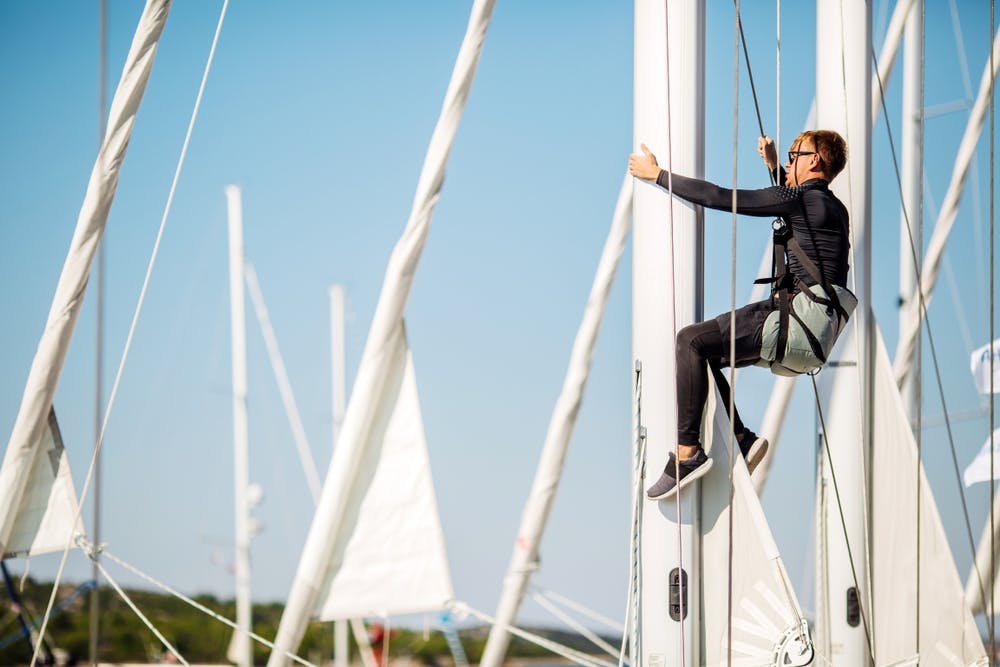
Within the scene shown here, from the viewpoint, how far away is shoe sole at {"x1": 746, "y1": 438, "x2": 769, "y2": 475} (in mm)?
6590

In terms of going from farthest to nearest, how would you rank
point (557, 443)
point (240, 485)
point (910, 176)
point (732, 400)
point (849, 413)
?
point (240, 485), point (910, 176), point (557, 443), point (849, 413), point (732, 400)

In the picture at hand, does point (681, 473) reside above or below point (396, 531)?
above

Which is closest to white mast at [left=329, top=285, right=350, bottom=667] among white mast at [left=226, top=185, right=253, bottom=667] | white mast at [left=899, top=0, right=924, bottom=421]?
white mast at [left=226, top=185, right=253, bottom=667]

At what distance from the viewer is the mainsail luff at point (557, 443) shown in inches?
472

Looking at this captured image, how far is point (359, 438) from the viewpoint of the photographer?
26.2 ft

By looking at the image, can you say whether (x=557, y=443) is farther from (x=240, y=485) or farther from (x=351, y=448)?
(x=240, y=485)

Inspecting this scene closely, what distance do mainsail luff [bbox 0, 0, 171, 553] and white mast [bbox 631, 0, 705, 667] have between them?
2.77 meters

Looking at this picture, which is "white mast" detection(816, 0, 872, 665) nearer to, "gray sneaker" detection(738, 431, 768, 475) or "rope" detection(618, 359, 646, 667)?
"gray sneaker" detection(738, 431, 768, 475)

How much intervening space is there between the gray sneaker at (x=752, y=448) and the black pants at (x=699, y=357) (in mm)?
304

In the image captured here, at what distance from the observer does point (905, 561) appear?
28.7 ft

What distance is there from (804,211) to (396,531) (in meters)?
2.99

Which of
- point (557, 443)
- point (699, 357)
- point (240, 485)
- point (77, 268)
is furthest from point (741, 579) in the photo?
point (240, 485)

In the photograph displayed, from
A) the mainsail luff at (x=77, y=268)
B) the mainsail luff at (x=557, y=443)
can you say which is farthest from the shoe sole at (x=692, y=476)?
the mainsail luff at (x=557, y=443)

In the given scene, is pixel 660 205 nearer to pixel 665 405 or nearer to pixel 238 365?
pixel 665 405
